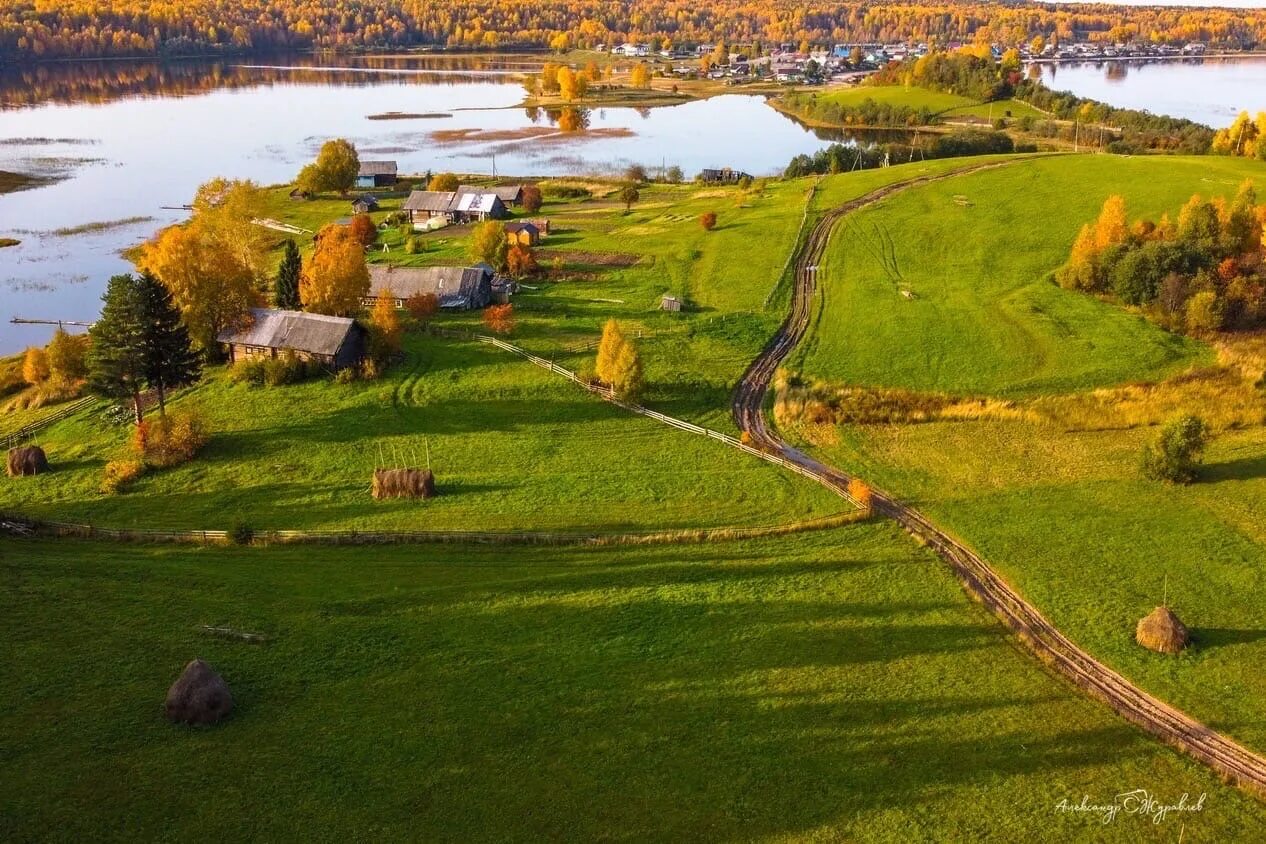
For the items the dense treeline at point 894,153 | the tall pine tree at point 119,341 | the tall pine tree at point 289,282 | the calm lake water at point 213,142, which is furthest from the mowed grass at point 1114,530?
the dense treeline at point 894,153

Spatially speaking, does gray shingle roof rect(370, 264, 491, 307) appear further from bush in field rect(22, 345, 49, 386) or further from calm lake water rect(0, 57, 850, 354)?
calm lake water rect(0, 57, 850, 354)

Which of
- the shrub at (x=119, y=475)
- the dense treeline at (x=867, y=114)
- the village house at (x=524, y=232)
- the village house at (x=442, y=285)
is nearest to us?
the shrub at (x=119, y=475)

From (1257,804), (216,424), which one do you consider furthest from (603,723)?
(216,424)

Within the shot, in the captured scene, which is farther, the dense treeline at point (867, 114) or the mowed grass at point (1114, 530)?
the dense treeline at point (867, 114)

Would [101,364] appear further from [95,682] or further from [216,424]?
[95,682]

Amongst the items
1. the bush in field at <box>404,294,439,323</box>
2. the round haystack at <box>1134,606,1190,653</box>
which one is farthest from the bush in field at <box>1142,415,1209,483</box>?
the bush in field at <box>404,294,439,323</box>

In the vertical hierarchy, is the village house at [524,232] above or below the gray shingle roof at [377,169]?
below

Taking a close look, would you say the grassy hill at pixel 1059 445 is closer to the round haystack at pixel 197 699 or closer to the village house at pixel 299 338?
the round haystack at pixel 197 699
